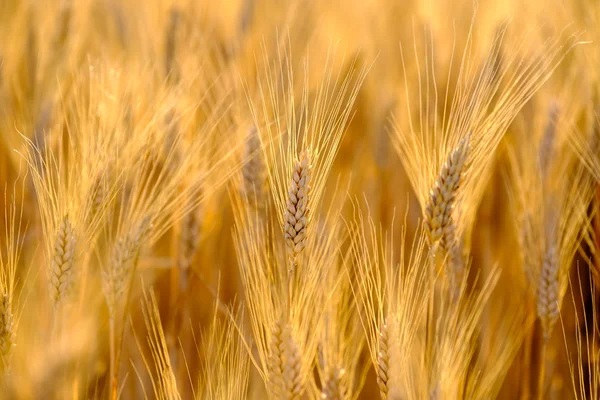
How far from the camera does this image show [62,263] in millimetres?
962

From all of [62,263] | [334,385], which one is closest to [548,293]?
[334,385]

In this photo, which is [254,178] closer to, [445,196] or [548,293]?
[445,196]

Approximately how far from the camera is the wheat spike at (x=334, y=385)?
36.7 inches

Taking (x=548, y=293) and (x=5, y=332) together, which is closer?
(x=5, y=332)

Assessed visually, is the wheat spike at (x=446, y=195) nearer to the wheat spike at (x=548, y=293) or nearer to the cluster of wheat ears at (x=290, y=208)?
the cluster of wheat ears at (x=290, y=208)

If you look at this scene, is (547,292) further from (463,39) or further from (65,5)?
(65,5)

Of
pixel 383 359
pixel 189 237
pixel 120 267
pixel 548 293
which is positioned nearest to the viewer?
pixel 383 359

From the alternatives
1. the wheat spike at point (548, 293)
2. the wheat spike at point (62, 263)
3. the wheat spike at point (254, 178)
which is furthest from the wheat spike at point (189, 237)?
the wheat spike at point (548, 293)

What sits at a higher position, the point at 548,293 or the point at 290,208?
the point at 290,208

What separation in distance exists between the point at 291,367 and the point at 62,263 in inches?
15.7

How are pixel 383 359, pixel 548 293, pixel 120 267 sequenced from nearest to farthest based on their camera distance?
pixel 383 359, pixel 120 267, pixel 548 293

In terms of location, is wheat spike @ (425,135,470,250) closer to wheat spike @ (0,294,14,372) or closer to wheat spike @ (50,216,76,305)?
wheat spike @ (50,216,76,305)

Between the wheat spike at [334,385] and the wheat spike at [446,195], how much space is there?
0.82 feet

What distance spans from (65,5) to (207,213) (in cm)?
72
